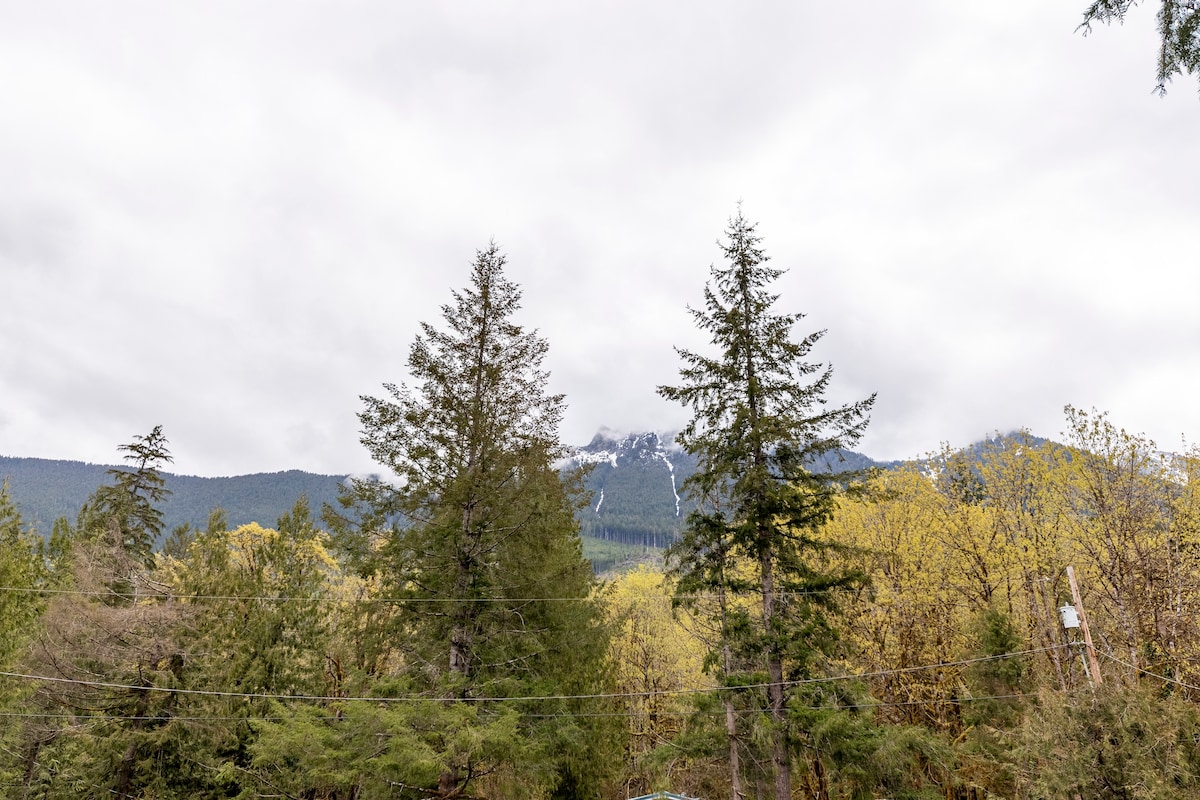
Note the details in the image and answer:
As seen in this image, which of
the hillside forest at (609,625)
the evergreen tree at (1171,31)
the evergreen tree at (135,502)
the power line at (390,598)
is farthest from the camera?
the evergreen tree at (135,502)

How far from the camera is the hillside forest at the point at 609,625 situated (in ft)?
36.2

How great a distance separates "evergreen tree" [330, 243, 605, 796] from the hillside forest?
0.24 ft

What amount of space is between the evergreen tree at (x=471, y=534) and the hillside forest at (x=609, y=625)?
7 centimetres

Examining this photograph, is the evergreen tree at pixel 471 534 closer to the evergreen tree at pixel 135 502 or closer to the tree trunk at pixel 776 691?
the tree trunk at pixel 776 691

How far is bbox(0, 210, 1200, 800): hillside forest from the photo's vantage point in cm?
1102

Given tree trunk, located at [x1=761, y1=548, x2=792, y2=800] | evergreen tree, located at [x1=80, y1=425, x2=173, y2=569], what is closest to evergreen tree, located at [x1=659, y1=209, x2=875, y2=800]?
tree trunk, located at [x1=761, y1=548, x2=792, y2=800]

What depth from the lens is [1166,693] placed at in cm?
1323

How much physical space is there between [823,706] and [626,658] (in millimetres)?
20160

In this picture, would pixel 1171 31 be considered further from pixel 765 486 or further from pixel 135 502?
pixel 135 502

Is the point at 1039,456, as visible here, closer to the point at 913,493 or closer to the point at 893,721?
the point at 913,493

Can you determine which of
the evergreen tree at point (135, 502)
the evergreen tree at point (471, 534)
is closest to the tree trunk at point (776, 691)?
the evergreen tree at point (471, 534)

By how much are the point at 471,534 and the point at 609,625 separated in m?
6.07

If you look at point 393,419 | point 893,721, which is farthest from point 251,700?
point 893,721

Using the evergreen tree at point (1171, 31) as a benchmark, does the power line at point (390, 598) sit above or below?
below
